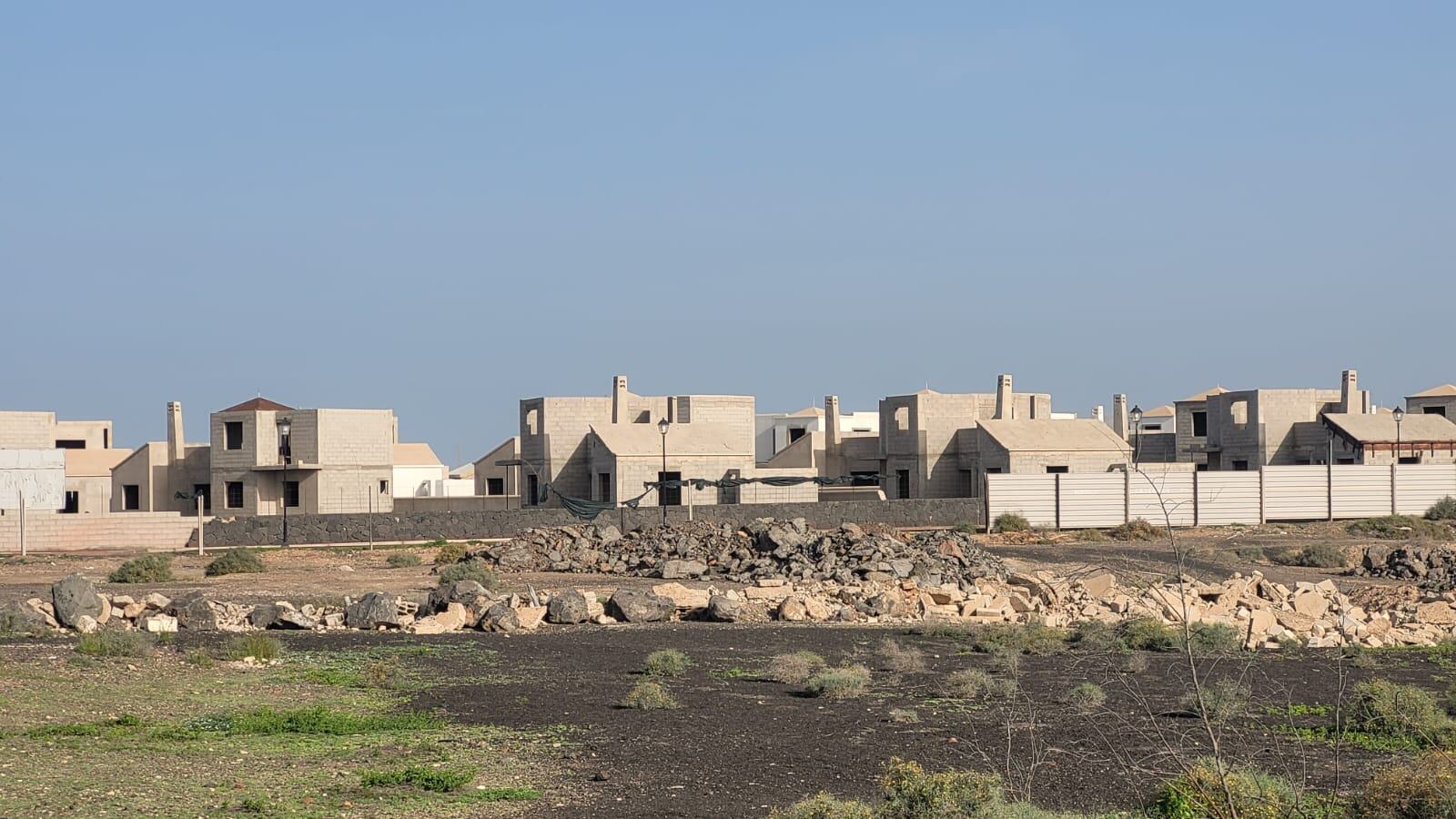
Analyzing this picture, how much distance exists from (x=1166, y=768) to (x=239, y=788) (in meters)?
6.83

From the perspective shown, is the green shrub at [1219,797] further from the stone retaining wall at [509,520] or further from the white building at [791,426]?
the white building at [791,426]

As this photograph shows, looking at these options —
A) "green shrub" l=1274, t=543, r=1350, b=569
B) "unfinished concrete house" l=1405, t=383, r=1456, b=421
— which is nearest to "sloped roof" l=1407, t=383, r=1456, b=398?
"unfinished concrete house" l=1405, t=383, r=1456, b=421

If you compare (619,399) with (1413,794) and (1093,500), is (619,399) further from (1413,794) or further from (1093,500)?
(1413,794)

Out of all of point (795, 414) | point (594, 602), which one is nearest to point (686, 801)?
point (594, 602)

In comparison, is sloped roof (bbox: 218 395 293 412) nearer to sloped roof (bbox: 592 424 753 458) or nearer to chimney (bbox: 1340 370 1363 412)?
sloped roof (bbox: 592 424 753 458)

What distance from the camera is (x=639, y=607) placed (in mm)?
25703

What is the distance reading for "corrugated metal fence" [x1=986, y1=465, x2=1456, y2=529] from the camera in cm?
5025

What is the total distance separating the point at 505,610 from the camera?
24.1 metres

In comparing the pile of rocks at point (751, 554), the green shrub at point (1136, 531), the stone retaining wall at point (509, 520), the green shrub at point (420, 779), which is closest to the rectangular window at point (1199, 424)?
the stone retaining wall at point (509, 520)

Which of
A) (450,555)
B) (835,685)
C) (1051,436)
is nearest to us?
(835,685)

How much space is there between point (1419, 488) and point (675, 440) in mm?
27184

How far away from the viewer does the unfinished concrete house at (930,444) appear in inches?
2552

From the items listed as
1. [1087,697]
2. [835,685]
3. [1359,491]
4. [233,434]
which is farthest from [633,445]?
[1087,697]

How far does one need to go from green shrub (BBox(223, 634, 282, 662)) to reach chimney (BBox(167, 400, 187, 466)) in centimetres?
4640
